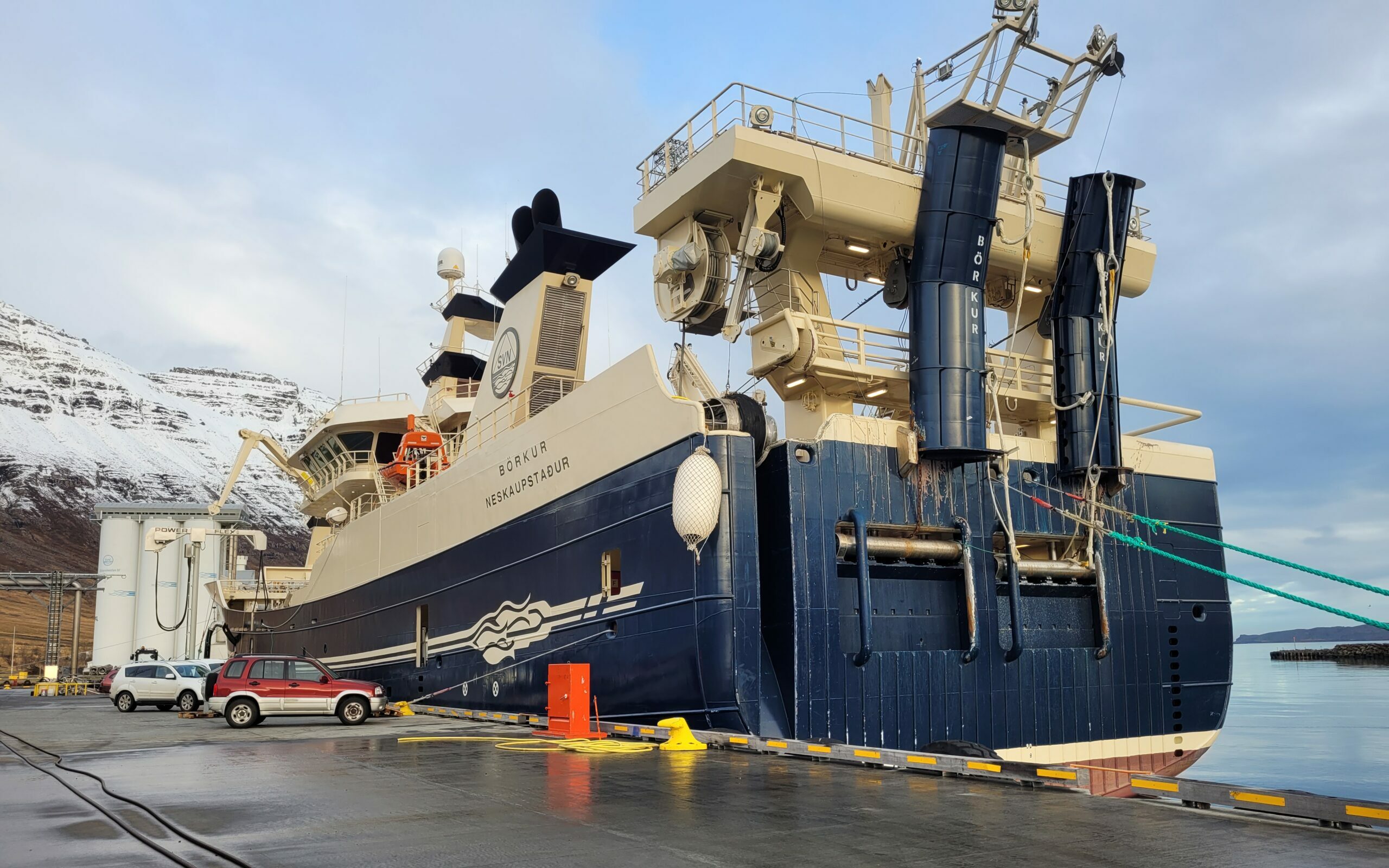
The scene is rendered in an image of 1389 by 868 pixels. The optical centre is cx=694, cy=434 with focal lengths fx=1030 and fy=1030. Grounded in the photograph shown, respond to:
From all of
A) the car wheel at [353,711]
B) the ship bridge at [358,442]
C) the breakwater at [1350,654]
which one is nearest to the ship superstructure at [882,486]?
the car wheel at [353,711]

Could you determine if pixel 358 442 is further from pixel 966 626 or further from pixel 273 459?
pixel 966 626

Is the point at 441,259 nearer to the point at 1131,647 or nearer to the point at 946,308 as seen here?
the point at 946,308

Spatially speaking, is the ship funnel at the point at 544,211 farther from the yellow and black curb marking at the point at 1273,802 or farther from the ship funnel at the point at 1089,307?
the yellow and black curb marking at the point at 1273,802

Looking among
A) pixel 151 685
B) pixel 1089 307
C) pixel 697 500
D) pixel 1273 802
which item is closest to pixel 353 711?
pixel 697 500

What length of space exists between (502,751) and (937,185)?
379 inches

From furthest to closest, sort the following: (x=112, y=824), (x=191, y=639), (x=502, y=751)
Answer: (x=191, y=639) < (x=502, y=751) < (x=112, y=824)

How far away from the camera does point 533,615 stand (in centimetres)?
1608

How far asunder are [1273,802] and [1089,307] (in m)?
9.89

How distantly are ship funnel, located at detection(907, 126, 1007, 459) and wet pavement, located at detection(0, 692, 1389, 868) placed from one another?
534cm

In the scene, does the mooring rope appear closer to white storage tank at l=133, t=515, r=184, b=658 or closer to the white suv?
the white suv

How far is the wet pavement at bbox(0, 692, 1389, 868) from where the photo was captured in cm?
599

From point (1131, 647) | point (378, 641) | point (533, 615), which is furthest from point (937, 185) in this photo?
point (378, 641)

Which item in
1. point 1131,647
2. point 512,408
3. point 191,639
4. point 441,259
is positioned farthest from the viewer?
point 191,639

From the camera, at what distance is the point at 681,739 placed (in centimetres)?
1217
